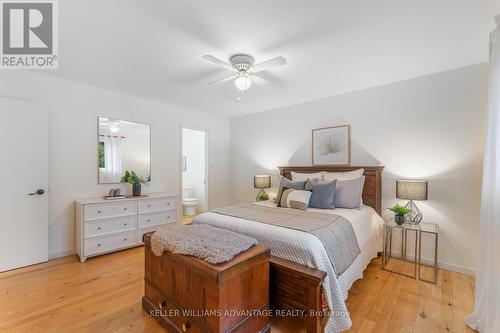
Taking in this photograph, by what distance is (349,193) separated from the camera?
283 centimetres

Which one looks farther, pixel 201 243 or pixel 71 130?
pixel 71 130

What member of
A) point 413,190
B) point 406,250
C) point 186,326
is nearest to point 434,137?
point 413,190

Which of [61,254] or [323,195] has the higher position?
[323,195]

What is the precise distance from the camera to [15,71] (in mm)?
2666

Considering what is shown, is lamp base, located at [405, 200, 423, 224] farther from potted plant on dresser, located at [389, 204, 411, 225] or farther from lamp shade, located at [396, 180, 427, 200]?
lamp shade, located at [396, 180, 427, 200]

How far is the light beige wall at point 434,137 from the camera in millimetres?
2471

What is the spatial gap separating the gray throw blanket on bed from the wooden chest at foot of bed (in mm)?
545

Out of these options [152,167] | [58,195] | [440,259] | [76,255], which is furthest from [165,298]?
[440,259]

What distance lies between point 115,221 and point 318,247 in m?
2.82

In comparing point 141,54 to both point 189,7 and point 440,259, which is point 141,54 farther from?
point 440,259

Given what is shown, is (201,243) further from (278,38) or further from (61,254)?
(61,254)

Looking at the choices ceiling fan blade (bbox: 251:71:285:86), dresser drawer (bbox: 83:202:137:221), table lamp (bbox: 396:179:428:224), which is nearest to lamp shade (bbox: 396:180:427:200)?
table lamp (bbox: 396:179:428:224)

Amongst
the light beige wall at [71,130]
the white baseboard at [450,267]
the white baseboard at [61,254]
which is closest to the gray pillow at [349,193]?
the white baseboard at [450,267]

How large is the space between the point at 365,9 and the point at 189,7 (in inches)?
51.3
